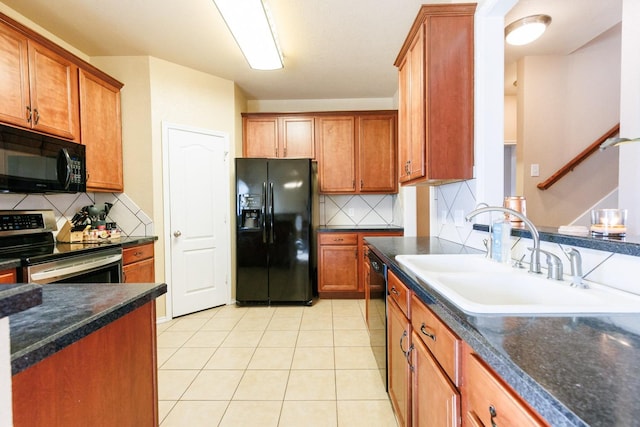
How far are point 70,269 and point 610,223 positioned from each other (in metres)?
2.75

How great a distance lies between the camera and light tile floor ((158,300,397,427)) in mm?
1568

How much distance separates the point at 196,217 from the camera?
2994 mm

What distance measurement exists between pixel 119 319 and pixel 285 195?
7.78ft

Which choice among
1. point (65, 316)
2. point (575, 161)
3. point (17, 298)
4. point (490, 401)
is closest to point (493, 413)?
point (490, 401)

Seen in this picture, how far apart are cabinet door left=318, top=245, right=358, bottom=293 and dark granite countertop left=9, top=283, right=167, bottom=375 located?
8.23 ft

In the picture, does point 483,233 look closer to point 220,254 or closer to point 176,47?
point 220,254

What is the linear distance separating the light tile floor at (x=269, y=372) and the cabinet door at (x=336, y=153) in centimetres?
158

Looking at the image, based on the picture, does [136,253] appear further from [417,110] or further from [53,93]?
[417,110]

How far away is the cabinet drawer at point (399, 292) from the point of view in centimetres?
121

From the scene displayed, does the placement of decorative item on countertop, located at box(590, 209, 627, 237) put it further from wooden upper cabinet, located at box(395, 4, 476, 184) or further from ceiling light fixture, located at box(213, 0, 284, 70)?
ceiling light fixture, located at box(213, 0, 284, 70)

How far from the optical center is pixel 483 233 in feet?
5.40

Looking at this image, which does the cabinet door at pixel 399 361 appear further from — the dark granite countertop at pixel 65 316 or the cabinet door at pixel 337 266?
the cabinet door at pixel 337 266

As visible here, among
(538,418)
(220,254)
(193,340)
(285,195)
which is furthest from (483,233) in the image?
(220,254)

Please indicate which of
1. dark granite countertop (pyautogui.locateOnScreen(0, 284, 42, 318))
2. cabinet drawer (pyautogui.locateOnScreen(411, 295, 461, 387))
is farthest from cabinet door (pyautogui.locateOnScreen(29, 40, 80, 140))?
cabinet drawer (pyautogui.locateOnScreen(411, 295, 461, 387))
